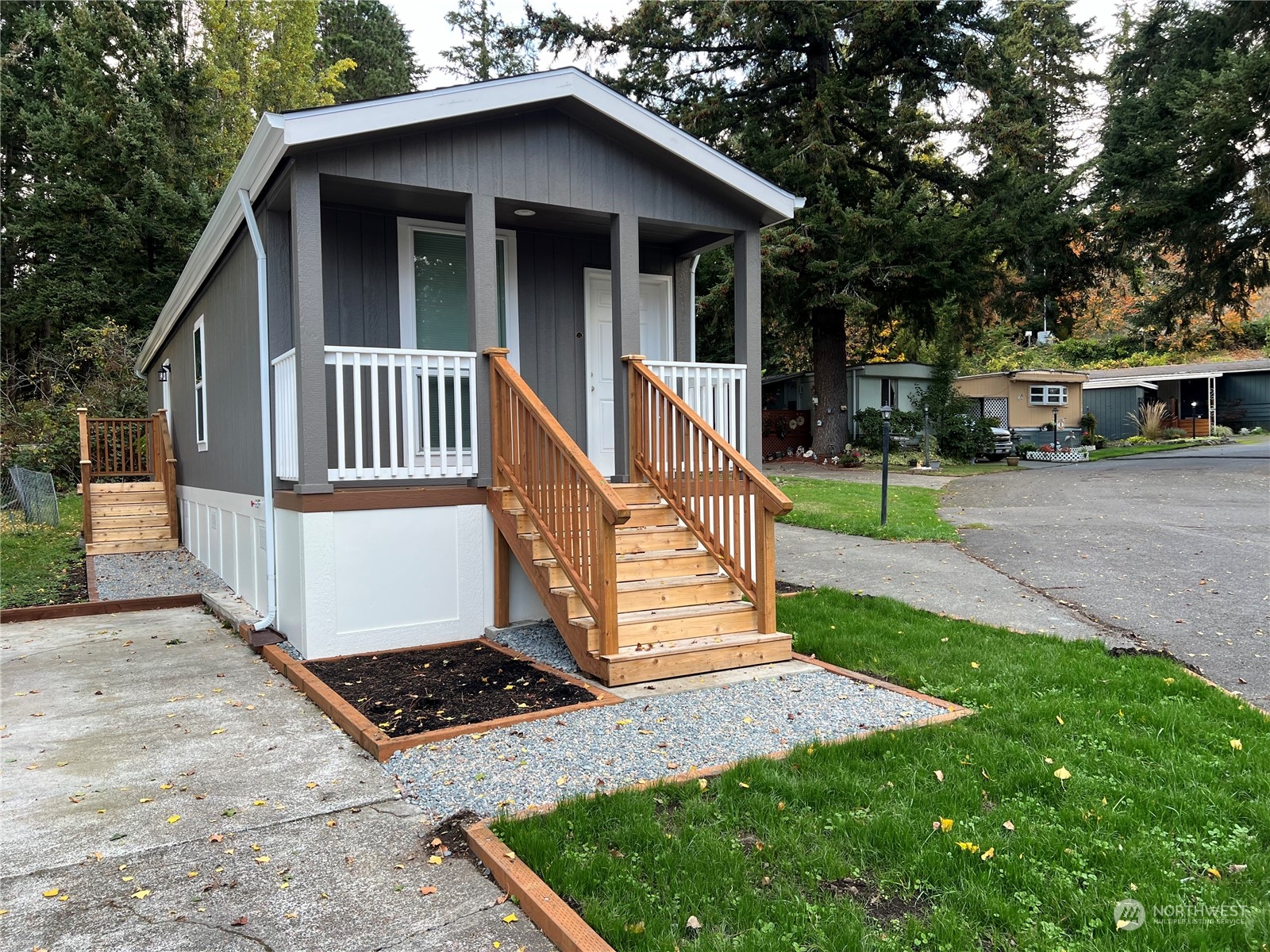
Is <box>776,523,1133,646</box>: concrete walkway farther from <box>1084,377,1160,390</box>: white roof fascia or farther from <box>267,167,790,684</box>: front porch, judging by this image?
<box>1084,377,1160,390</box>: white roof fascia

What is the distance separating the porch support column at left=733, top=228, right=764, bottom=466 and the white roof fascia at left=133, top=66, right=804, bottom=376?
1.29 ft

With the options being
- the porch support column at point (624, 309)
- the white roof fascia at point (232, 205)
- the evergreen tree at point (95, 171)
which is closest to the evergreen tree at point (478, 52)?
the evergreen tree at point (95, 171)

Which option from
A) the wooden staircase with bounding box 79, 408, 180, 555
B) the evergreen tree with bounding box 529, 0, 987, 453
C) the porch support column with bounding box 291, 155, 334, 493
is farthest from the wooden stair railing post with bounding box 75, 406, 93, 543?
the evergreen tree with bounding box 529, 0, 987, 453

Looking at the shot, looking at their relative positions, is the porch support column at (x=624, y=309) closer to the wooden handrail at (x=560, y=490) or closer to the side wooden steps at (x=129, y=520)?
the wooden handrail at (x=560, y=490)

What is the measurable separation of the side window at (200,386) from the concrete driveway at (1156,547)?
30.1ft

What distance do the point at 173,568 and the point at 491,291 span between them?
23.9 feet

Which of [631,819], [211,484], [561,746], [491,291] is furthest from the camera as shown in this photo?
[211,484]

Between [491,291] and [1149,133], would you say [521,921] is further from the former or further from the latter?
[1149,133]

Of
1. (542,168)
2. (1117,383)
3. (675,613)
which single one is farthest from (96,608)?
(1117,383)

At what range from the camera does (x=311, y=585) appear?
523 cm

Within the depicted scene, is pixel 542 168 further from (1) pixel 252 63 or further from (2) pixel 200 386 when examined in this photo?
(1) pixel 252 63

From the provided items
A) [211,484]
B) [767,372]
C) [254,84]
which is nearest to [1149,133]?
[767,372]

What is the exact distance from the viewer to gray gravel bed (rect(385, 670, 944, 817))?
10.6ft

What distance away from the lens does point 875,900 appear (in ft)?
7.92
